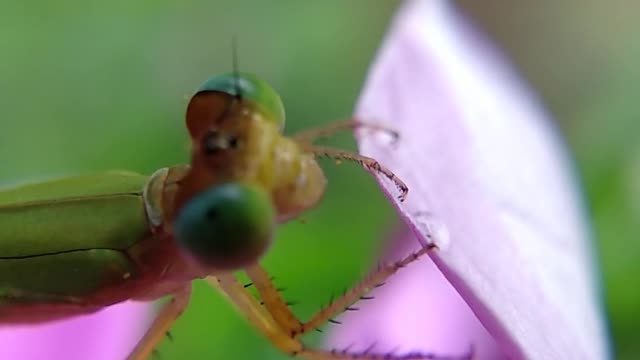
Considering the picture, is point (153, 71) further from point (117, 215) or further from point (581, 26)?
point (117, 215)

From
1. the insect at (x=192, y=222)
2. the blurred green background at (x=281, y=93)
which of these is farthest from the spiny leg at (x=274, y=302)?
the blurred green background at (x=281, y=93)

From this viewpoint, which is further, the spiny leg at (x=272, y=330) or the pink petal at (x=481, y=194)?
the spiny leg at (x=272, y=330)

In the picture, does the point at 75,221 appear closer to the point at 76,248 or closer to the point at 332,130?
the point at 76,248

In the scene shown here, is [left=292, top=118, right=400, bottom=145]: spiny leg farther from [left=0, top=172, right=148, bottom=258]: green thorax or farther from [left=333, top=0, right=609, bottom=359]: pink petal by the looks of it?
[left=0, top=172, right=148, bottom=258]: green thorax

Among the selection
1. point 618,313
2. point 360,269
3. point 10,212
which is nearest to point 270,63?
point 360,269

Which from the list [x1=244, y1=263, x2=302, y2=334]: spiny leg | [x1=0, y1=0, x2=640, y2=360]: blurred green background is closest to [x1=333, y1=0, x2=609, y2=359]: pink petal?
[x1=244, y1=263, x2=302, y2=334]: spiny leg

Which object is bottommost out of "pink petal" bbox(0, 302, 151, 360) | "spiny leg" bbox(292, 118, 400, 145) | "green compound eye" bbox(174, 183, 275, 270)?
"green compound eye" bbox(174, 183, 275, 270)

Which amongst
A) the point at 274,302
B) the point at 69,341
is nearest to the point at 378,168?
the point at 274,302

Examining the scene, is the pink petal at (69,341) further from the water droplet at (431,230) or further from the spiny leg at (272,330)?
the water droplet at (431,230)
